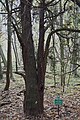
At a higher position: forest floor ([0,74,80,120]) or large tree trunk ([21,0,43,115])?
large tree trunk ([21,0,43,115])

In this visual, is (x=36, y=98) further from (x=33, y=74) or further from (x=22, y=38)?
(x=22, y=38)

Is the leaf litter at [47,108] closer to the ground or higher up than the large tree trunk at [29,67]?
closer to the ground

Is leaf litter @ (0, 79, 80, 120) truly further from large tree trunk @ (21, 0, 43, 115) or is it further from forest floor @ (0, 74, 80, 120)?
large tree trunk @ (21, 0, 43, 115)

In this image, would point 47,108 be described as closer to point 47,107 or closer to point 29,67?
point 47,107

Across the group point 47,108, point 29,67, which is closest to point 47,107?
point 47,108

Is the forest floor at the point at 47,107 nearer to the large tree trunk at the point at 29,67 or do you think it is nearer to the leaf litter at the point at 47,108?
the leaf litter at the point at 47,108

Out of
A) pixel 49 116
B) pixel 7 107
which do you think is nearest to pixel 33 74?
pixel 49 116

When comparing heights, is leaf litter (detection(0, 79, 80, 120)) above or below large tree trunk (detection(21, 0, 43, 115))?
below

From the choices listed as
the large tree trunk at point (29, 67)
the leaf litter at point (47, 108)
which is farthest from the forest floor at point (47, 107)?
the large tree trunk at point (29, 67)

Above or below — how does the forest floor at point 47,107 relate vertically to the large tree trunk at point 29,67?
below

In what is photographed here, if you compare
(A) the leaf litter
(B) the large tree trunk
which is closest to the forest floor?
(A) the leaf litter

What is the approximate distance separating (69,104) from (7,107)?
7.04 feet

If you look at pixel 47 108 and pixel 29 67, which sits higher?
pixel 29 67

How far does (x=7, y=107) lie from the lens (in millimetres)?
9148
